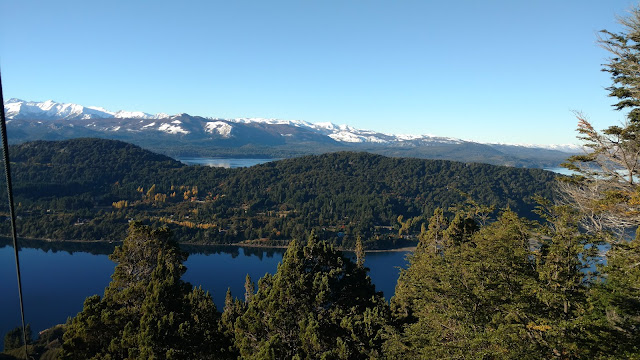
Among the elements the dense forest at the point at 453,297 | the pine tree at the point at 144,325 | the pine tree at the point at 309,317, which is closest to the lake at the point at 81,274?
the dense forest at the point at 453,297

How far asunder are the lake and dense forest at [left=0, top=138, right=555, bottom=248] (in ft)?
24.3

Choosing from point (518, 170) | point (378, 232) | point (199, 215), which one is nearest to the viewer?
point (378, 232)

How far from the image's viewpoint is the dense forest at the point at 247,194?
87.3m

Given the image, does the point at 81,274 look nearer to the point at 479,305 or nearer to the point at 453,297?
Result: the point at 453,297

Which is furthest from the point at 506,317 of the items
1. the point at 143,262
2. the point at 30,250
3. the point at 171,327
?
the point at 30,250

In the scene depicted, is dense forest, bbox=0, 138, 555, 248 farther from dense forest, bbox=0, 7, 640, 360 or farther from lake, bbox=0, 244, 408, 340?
dense forest, bbox=0, 7, 640, 360

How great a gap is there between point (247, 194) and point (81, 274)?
61170 millimetres

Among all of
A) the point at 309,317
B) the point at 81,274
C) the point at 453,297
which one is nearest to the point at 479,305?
the point at 453,297

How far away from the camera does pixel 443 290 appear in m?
10.9

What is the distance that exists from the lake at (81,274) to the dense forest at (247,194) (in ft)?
24.3

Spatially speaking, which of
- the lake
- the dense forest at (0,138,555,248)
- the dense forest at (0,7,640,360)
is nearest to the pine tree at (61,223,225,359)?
the dense forest at (0,7,640,360)

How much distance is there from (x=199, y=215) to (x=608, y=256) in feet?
323

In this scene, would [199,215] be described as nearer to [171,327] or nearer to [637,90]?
[171,327]

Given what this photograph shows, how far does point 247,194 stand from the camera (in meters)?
120
